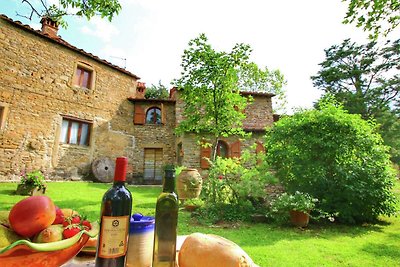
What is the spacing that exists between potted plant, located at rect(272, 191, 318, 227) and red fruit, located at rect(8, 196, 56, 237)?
5.22m

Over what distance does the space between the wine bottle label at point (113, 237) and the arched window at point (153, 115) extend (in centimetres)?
1412

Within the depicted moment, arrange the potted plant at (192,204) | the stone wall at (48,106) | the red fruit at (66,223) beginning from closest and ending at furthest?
the red fruit at (66,223)
the potted plant at (192,204)
the stone wall at (48,106)

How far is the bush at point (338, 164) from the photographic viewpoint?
5.70 metres

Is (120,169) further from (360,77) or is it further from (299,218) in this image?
(360,77)

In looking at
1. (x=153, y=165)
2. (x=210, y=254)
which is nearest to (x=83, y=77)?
(x=153, y=165)

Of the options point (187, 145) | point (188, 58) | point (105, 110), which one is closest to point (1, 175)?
point (105, 110)

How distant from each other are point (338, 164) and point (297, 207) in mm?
1909

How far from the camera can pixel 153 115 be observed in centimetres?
1500

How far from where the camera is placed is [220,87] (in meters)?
7.43

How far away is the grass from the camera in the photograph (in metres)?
3.49

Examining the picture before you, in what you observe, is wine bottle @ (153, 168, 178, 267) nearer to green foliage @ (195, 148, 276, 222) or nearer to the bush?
green foliage @ (195, 148, 276, 222)

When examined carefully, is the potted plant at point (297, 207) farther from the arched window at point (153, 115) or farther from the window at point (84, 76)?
the window at point (84, 76)

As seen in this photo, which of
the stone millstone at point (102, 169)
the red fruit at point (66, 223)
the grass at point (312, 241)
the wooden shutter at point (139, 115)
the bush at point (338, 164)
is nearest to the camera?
the red fruit at point (66, 223)

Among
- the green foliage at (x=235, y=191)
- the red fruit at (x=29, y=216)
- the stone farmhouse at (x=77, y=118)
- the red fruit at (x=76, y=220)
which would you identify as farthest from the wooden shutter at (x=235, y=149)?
the red fruit at (x=29, y=216)
